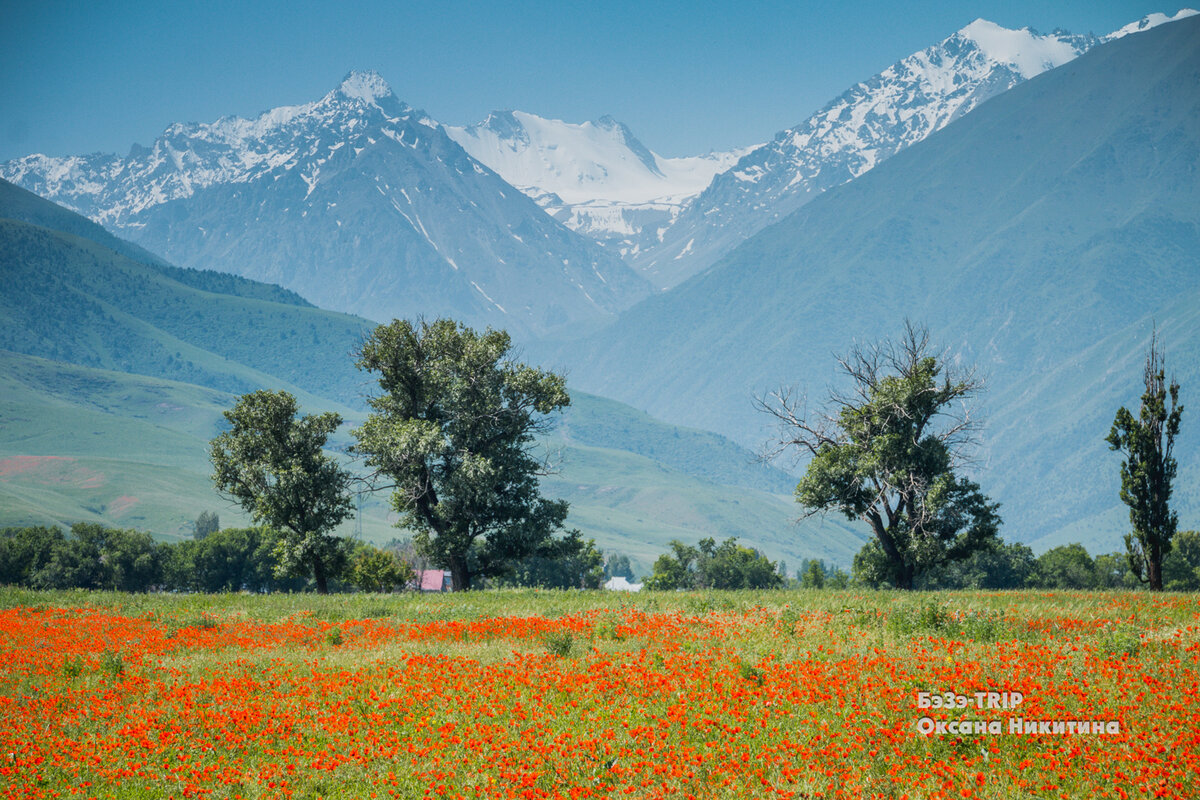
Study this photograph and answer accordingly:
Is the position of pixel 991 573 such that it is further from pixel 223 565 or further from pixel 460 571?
pixel 223 565

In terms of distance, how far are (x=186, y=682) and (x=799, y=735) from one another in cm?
1221

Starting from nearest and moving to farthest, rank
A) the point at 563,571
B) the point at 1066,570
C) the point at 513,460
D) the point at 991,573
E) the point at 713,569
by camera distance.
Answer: the point at 513,460 < the point at 991,573 < the point at 563,571 < the point at 1066,570 < the point at 713,569

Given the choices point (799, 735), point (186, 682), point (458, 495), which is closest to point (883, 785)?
point (799, 735)

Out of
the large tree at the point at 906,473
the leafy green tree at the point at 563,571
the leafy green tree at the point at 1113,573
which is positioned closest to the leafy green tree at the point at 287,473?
the large tree at the point at 906,473

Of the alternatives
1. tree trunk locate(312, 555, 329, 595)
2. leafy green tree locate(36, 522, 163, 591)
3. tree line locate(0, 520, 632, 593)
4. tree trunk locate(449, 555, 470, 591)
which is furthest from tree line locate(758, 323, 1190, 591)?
leafy green tree locate(36, 522, 163, 591)

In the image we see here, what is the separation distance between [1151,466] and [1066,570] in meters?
131

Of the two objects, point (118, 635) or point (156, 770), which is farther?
point (118, 635)

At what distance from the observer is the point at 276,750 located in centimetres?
1491

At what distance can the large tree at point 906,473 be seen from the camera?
4191cm

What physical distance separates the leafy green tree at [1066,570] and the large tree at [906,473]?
378 ft

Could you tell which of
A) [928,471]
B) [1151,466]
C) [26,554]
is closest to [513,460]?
[928,471]

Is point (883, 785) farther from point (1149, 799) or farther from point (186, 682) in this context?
point (186, 682)

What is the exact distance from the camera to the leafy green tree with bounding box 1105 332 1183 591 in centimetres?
4156

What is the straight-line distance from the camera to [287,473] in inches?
1713
